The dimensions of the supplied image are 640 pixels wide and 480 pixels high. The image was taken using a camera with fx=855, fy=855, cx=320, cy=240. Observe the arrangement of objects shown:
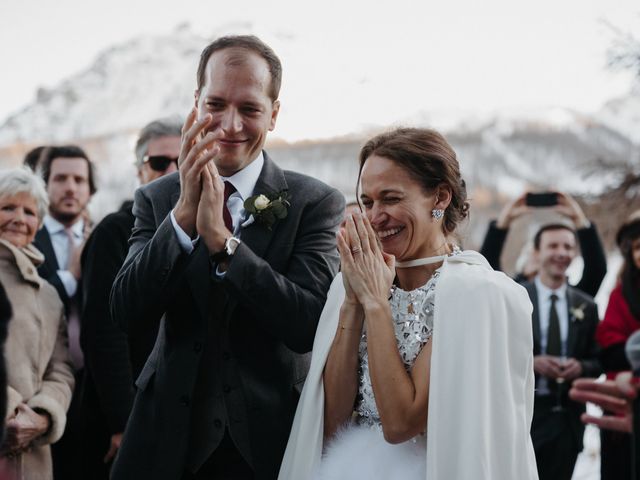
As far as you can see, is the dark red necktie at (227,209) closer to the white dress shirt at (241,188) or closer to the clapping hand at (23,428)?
the white dress shirt at (241,188)

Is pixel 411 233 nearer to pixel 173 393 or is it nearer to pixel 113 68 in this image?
pixel 173 393

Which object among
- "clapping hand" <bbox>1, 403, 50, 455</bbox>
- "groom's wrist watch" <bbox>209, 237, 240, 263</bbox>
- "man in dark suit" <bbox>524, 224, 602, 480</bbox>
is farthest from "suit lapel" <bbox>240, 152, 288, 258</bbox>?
"man in dark suit" <bbox>524, 224, 602, 480</bbox>

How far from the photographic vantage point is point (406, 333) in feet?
10.3

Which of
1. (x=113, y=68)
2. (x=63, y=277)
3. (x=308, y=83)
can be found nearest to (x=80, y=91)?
(x=113, y=68)

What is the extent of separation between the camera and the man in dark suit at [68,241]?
502 centimetres

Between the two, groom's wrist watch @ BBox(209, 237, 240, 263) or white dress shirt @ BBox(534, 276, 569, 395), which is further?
white dress shirt @ BBox(534, 276, 569, 395)

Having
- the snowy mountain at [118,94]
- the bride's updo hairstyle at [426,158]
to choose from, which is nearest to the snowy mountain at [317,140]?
the snowy mountain at [118,94]

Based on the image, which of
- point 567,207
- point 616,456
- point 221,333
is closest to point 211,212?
point 221,333

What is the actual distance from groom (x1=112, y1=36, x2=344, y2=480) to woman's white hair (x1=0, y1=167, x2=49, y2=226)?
1766mm

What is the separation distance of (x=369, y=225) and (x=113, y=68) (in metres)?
50.6

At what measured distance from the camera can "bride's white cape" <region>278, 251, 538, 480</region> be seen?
282cm

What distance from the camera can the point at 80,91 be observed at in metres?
48.8

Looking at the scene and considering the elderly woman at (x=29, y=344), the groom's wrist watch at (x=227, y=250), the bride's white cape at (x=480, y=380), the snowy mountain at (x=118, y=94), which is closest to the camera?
the bride's white cape at (x=480, y=380)

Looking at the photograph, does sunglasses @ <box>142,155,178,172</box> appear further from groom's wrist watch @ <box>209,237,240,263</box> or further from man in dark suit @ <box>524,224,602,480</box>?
man in dark suit @ <box>524,224,602,480</box>
